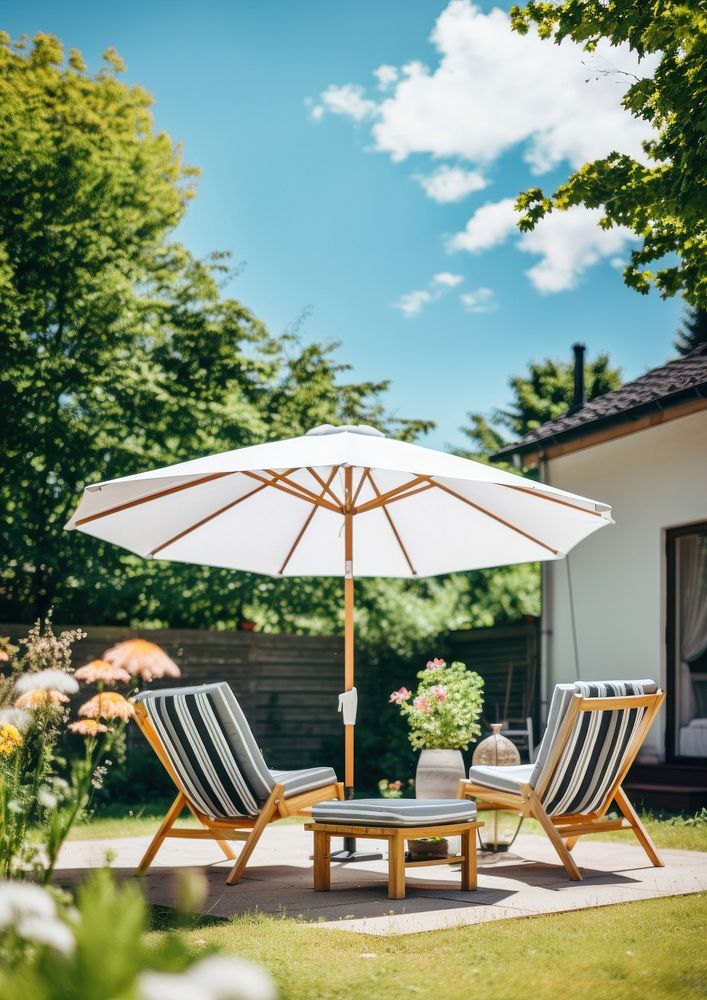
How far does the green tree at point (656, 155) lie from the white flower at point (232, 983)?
580cm

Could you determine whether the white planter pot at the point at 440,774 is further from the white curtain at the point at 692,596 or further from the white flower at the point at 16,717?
the white curtain at the point at 692,596

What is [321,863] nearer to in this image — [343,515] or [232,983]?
[343,515]

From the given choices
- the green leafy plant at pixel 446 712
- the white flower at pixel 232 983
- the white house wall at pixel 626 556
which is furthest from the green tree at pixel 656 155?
the white flower at pixel 232 983

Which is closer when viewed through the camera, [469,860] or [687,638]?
[469,860]

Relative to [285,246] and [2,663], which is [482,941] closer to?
[2,663]

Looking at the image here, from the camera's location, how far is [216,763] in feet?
17.8

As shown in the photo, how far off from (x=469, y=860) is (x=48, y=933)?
158 inches

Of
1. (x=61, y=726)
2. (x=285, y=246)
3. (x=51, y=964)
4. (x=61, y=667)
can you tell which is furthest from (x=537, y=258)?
(x=51, y=964)

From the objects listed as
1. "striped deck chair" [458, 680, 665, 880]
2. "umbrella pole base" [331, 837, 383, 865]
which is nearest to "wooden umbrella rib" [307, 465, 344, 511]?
"striped deck chair" [458, 680, 665, 880]

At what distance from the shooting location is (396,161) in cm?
1820

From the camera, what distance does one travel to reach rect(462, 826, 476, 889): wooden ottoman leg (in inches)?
202

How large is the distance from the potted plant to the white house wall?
12.2 ft

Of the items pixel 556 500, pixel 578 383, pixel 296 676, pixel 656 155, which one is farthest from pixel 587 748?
pixel 578 383

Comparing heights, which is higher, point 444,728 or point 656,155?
point 656,155
